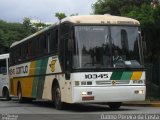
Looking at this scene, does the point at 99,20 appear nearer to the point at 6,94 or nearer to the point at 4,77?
the point at 4,77

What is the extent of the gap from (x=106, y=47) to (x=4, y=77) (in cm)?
1503

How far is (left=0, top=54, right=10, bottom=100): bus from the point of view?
32875 mm

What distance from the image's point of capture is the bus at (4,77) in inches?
1294

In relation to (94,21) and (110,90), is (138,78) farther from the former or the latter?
(94,21)

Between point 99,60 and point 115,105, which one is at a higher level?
point 99,60

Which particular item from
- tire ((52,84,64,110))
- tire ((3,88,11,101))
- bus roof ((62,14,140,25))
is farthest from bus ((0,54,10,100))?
bus roof ((62,14,140,25))

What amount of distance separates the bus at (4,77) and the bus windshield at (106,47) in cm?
1437

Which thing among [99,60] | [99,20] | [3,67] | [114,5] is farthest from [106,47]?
[114,5]

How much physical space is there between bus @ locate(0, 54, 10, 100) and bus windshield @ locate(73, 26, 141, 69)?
14.4 metres

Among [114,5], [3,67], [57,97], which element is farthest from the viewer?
[114,5]

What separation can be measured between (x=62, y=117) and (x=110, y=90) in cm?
271

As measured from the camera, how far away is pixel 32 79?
25.7 metres

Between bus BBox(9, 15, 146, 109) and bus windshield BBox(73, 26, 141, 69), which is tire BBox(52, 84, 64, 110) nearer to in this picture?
bus BBox(9, 15, 146, 109)

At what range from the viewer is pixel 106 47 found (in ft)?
62.9
